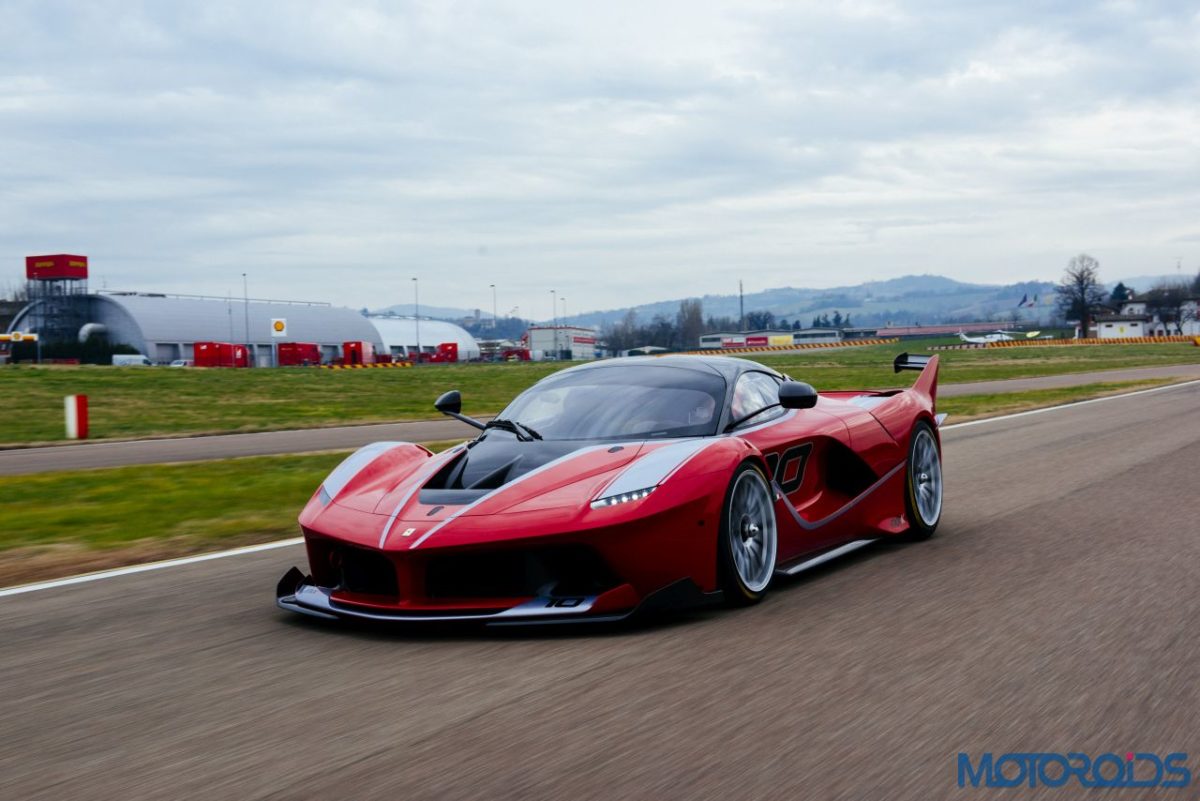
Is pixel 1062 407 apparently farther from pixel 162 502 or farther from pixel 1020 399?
pixel 162 502

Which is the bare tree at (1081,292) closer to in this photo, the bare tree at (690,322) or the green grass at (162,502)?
the bare tree at (690,322)

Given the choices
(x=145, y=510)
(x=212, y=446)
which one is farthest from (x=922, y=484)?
(x=212, y=446)

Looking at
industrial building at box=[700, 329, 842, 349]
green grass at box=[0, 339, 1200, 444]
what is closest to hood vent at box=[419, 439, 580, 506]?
green grass at box=[0, 339, 1200, 444]

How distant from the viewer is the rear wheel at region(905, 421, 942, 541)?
302 inches

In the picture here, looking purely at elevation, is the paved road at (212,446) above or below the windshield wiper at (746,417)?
below

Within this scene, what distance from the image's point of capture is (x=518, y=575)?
16.5 ft

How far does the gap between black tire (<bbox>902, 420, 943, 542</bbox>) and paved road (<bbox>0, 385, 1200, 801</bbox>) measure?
0.93m

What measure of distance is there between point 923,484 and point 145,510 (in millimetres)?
6248

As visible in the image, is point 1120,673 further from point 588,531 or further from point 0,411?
point 0,411

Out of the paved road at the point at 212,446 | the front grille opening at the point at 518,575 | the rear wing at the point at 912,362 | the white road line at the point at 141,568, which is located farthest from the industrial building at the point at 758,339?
the front grille opening at the point at 518,575

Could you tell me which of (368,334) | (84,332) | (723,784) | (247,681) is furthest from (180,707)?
(368,334)

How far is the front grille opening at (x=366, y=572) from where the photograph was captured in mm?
5141

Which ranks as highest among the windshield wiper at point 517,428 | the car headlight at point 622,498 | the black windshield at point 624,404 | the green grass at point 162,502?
the black windshield at point 624,404

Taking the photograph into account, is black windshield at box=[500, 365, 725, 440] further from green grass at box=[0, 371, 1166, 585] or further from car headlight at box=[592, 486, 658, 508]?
green grass at box=[0, 371, 1166, 585]
